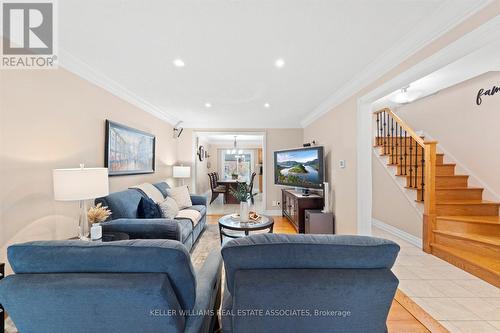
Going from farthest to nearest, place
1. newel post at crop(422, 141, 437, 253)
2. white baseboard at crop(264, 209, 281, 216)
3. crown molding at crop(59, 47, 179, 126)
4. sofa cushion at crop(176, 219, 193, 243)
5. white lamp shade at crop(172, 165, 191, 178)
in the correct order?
white baseboard at crop(264, 209, 281, 216) < white lamp shade at crop(172, 165, 191, 178) < newel post at crop(422, 141, 437, 253) < sofa cushion at crop(176, 219, 193, 243) < crown molding at crop(59, 47, 179, 126)

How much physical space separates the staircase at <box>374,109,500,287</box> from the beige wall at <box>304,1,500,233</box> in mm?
1103

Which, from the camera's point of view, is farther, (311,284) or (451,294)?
(451,294)

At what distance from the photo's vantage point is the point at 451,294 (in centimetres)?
212

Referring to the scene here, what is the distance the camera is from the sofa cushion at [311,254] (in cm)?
103

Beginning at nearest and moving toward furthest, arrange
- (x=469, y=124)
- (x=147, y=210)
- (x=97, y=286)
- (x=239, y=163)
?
1. (x=97, y=286)
2. (x=147, y=210)
3. (x=469, y=124)
4. (x=239, y=163)

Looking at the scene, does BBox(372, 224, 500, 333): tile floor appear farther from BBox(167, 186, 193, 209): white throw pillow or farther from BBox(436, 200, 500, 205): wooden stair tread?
BBox(167, 186, 193, 209): white throw pillow

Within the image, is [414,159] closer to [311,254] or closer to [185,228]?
[311,254]

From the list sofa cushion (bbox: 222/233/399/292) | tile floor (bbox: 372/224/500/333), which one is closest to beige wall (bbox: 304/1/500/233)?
tile floor (bbox: 372/224/500/333)

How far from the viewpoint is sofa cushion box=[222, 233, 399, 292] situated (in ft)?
3.39

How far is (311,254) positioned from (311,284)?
0.43 feet

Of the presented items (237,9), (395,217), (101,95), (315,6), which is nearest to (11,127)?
(101,95)

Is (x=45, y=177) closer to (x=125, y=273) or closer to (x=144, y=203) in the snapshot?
(x=144, y=203)

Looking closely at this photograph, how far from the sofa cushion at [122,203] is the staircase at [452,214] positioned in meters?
4.15

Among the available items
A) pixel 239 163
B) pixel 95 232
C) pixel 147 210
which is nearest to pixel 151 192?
pixel 147 210
